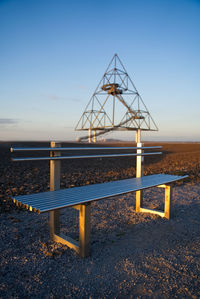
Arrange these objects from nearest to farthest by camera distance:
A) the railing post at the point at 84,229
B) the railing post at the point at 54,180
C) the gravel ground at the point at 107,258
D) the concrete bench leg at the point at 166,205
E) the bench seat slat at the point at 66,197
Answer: the gravel ground at the point at 107,258, the bench seat slat at the point at 66,197, the railing post at the point at 84,229, the railing post at the point at 54,180, the concrete bench leg at the point at 166,205

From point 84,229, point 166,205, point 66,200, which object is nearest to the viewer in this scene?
point 66,200

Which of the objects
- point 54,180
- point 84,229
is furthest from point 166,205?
point 54,180

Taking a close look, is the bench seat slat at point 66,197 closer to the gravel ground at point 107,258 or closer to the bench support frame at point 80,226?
the bench support frame at point 80,226

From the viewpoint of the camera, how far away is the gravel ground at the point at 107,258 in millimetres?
2461

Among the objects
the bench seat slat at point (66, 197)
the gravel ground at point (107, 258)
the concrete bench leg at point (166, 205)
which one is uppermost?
the bench seat slat at point (66, 197)

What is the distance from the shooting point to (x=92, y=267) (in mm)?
2877

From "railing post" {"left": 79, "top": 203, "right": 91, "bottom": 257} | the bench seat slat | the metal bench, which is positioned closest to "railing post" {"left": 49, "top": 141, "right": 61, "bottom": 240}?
the metal bench

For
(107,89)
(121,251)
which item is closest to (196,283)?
(121,251)

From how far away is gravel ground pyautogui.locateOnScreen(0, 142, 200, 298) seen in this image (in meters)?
2.46

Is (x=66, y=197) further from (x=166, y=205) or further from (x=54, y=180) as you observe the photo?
(x=166, y=205)

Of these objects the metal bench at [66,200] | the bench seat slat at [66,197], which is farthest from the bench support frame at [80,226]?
the bench seat slat at [66,197]

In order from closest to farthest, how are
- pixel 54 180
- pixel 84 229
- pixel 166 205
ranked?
pixel 84 229
pixel 54 180
pixel 166 205

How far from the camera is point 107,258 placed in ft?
10.1

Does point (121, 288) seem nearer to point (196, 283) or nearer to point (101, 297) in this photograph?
point (101, 297)
